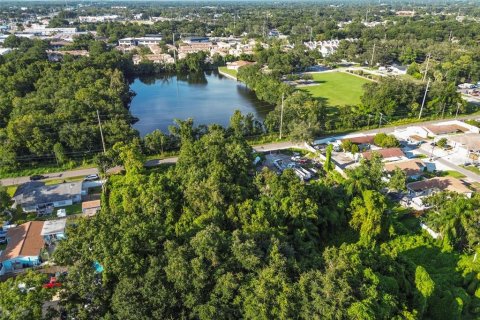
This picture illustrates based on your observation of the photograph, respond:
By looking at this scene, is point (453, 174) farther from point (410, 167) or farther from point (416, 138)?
point (416, 138)

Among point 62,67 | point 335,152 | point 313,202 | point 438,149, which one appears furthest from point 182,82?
point 313,202

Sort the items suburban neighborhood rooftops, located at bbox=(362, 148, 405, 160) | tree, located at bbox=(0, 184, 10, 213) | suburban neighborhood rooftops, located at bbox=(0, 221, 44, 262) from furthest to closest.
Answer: suburban neighborhood rooftops, located at bbox=(362, 148, 405, 160), tree, located at bbox=(0, 184, 10, 213), suburban neighborhood rooftops, located at bbox=(0, 221, 44, 262)

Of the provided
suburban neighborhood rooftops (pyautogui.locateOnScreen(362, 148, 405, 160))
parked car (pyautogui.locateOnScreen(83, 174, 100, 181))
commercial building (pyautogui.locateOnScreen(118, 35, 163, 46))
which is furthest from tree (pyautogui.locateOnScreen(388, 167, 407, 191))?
commercial building (pyautogui.locateOnScreen(118, 35, 163, 46))

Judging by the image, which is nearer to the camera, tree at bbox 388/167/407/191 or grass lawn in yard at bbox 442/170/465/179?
tree at bbox 388/167/407/191

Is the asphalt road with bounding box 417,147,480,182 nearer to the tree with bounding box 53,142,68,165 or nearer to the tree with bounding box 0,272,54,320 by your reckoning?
the tree with bounding box 0,272,54,320

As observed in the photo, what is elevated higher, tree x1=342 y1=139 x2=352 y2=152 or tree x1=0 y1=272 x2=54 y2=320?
tree x1=0 y1=272 x2=54 y2=320

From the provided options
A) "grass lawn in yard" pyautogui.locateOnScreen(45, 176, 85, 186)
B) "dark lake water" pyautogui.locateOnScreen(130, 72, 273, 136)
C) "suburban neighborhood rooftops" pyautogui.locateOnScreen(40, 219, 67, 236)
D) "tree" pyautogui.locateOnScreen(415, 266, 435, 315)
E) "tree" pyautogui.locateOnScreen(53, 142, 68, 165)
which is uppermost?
"tree" pyautogui.locateOnScreen(415, 266, 435, 315)

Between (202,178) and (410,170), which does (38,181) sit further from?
(410,170)
